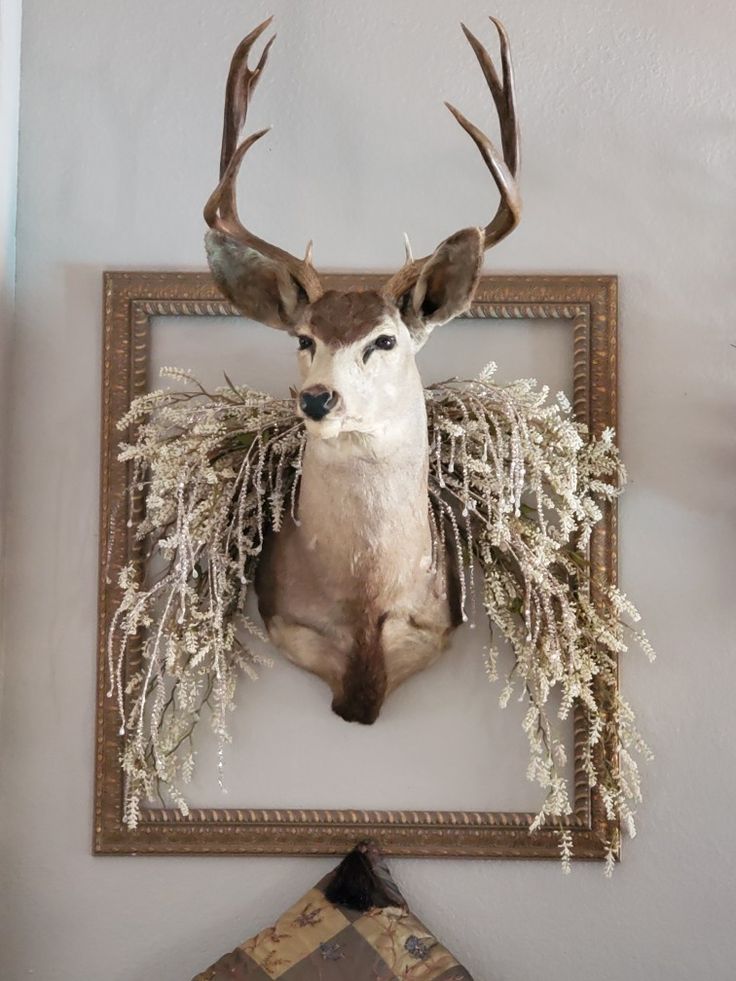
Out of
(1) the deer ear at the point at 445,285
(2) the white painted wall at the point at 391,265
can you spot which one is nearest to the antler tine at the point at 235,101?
(2) the white painted wall at the point at 391,265

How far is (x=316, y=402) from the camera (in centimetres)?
171

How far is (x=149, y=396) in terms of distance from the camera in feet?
7.23

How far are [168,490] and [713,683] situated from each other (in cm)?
111

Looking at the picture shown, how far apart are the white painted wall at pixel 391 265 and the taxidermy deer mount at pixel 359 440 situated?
0.34m

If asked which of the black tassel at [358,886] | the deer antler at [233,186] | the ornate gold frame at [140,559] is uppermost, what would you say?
the deer antler at [233,186]

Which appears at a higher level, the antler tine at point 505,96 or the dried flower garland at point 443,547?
the antler tine at point 505,96

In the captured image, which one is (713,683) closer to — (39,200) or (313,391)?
(313,391)

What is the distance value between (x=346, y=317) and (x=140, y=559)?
0.73 meters

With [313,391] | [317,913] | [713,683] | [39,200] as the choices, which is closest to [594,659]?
[713,683]

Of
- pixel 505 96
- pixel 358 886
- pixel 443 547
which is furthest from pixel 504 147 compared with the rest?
pixel 358 886

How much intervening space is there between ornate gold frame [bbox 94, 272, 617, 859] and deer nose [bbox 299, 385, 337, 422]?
643 millimetres

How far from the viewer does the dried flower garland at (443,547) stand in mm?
2066

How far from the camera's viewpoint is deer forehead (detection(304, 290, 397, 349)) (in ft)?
5.92

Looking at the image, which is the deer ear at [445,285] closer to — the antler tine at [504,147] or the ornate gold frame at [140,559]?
the antler tine at [504,147]
